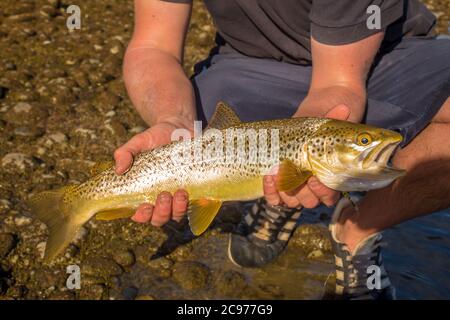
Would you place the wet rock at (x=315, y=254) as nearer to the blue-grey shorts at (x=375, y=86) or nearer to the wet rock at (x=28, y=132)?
the blue-grey shorts at (x=375, y=86)

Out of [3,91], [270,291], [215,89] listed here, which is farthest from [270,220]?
[3,91]

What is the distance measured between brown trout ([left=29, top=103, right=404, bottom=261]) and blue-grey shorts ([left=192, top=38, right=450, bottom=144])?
1002mm

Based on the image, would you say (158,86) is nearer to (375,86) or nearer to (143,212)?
(143,212)

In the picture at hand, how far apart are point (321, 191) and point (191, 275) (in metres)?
1.54

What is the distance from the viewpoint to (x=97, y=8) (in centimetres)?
1034

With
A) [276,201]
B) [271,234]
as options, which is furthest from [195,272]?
[276,201]

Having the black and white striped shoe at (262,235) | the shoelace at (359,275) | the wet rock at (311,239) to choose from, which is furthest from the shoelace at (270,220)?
the shoelace at (359,275)

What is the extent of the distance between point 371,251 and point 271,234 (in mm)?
982

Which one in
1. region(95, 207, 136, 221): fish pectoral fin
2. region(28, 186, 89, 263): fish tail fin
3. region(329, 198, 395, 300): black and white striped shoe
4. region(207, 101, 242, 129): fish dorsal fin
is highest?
region(207, 101, 242, 129): fish dorsal fin

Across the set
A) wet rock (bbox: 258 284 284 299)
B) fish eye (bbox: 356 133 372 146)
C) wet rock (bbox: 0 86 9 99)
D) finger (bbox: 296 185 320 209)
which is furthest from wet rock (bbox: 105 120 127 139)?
fish eye (bbox: 356 133 372 146)

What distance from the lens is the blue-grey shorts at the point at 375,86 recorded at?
468 centimetres

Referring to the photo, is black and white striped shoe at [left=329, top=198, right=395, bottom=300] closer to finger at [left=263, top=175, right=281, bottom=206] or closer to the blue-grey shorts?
the blue-grey shorts

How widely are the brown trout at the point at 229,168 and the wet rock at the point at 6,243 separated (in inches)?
33.6

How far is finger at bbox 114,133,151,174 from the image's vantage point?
13.3ft
